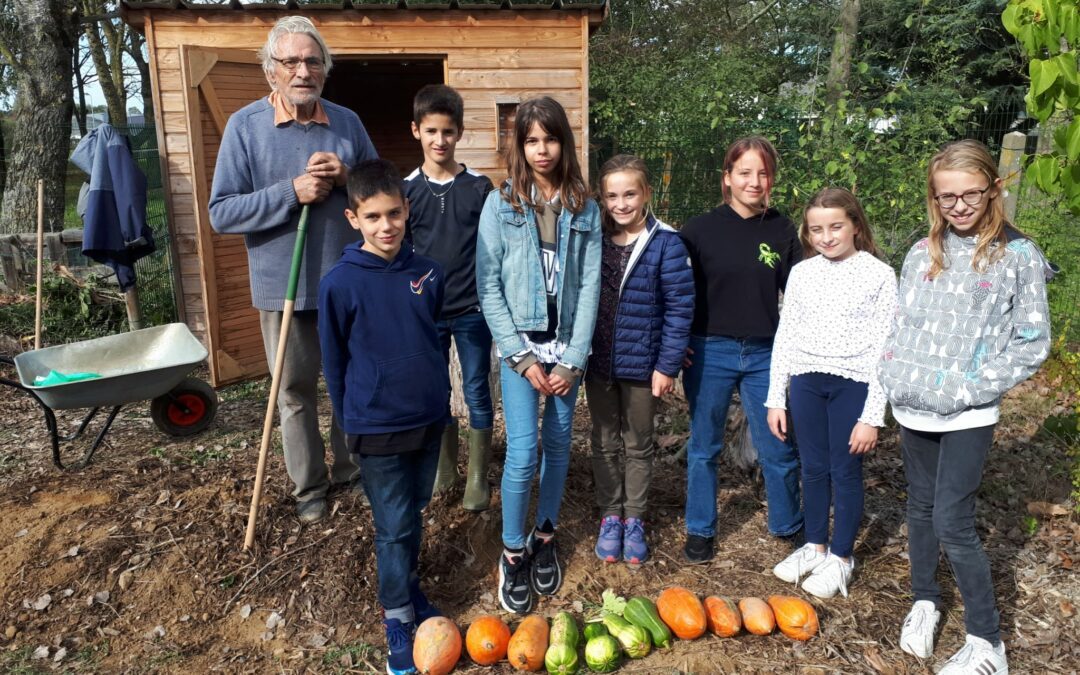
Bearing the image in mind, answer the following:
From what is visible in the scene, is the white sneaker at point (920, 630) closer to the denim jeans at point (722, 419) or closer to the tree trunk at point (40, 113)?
the denim jeans at point (722, 419)

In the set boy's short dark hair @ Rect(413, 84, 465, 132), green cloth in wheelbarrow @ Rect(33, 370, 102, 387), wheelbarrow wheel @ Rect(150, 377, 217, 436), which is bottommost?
wheelbarrow wheel @ Rect(150, 377, 217, 436)

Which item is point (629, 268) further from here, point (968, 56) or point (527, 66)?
point (968, 56)

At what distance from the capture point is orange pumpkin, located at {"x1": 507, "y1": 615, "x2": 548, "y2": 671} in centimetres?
268

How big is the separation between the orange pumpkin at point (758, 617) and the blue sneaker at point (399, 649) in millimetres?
1259

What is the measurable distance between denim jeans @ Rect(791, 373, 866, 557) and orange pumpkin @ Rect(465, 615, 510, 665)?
1.37 m

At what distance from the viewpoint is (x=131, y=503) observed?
3.79 meters

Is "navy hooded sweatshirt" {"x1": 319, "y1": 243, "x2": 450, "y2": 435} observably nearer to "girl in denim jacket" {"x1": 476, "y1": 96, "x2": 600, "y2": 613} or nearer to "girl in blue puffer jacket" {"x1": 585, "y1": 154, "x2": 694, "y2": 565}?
"girl in denim jacket" {"x1": 476, "y1": 96, "x2": 600, "y2": 613}

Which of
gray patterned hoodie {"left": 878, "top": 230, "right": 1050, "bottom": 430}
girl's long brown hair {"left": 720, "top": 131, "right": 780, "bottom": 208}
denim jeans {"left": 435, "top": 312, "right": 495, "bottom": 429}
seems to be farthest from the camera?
denim jeans {"left": 435, "top": 312, "right": 495, "bottom": 429}

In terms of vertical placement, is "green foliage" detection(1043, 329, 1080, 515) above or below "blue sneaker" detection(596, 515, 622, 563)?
above

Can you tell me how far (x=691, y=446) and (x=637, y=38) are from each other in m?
14.5

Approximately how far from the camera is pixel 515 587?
120 inches

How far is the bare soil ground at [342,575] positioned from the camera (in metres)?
2.84

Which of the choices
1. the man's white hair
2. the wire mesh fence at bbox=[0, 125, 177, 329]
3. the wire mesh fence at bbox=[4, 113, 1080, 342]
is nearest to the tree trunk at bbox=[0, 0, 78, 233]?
the wire mesh fence at bbox=[0, 125, 177, 329]

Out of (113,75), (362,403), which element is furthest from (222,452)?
(113,75)
